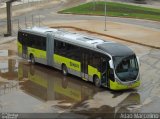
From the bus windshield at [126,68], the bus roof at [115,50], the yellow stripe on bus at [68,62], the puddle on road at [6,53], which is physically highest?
the bus roof at [115,50]

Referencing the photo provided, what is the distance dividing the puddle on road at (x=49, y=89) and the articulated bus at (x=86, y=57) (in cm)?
57

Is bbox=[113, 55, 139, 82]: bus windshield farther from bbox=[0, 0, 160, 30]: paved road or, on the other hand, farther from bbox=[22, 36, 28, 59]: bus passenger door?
bbox=[0, 0, 160, 30]: paved road

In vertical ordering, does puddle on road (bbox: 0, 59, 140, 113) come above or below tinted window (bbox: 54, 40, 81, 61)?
below

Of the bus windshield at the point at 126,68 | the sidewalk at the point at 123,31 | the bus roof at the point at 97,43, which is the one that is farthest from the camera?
the sidewalk at the point at 123,31

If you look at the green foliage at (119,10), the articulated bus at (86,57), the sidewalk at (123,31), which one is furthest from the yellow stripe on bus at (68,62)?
the green foliage at (119,10)

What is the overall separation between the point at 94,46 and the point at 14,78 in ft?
19.4

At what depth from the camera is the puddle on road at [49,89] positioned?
25172 millimetres

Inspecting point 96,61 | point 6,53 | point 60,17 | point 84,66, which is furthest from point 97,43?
point 60,17

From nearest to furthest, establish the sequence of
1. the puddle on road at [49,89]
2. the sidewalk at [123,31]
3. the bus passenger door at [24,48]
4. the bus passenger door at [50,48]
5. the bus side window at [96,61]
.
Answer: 1. the puddle on road at [49,89]
2. the bus side window at [96,61]
3. the bus passenger door at [50,48]
4. the bus passenger door at [24,48]
5. the sidewalk at [123,31]

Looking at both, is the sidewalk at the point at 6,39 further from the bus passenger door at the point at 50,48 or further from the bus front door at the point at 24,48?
the bus passenger door at the point at 50,48

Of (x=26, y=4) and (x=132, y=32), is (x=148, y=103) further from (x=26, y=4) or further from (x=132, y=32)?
(x=26, y=4)

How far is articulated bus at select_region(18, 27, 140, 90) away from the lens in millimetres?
27672

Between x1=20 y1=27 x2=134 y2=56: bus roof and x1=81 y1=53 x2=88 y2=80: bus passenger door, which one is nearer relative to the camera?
x1=20 y1=27 x2=134 y2=56: bus roof

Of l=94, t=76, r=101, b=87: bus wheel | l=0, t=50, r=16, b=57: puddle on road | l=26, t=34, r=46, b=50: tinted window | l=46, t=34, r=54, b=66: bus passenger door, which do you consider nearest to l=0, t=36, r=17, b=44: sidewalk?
l=0, t=50, r=16, b=57: puddle on road
